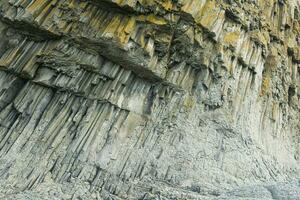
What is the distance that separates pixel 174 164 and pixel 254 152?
508 cm

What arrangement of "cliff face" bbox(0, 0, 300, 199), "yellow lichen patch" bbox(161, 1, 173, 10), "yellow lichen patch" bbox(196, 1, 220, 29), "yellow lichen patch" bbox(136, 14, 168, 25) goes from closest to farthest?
1. "cliff face" bbox(0, 0, 300, 199)
2. "yellow lichen patch" bbox(136, 14, 168, 25)
3. "yellow lichen patch" bbox(161, 1, 173, 10)
4. "yellow lichen patch" bbox(196, 1, 220, 29)

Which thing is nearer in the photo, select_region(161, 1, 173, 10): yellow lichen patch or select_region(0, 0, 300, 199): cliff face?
select_region(0, 0, 300, 199): cliff face

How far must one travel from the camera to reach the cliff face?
16000 millimetres

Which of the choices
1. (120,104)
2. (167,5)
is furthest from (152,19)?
(120,104)

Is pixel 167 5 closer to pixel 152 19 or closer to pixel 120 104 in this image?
pixel 152 19

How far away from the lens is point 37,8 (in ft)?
54.3

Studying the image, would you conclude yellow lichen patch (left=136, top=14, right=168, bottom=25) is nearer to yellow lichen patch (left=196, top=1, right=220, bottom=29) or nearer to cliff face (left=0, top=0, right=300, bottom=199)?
cliff face (left=0, top=0, right=300, bottom=199)

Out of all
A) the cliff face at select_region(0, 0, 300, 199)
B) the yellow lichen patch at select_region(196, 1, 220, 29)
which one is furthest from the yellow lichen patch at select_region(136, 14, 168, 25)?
the yellow lichen patch at select_region(196, 1, 220, 29)

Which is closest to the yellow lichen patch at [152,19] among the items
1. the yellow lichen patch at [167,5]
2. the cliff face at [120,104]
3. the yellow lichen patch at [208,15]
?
the cliff face at [120,104]

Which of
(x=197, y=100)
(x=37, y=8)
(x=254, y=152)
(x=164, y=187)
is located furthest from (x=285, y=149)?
(x=37, y=8)

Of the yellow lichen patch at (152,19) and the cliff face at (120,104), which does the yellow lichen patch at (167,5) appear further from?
the yellow lichen patch at (152,19)

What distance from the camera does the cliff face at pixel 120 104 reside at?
16.0m

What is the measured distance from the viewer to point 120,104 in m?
17.3

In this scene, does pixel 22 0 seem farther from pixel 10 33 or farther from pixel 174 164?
pixel 174 164
